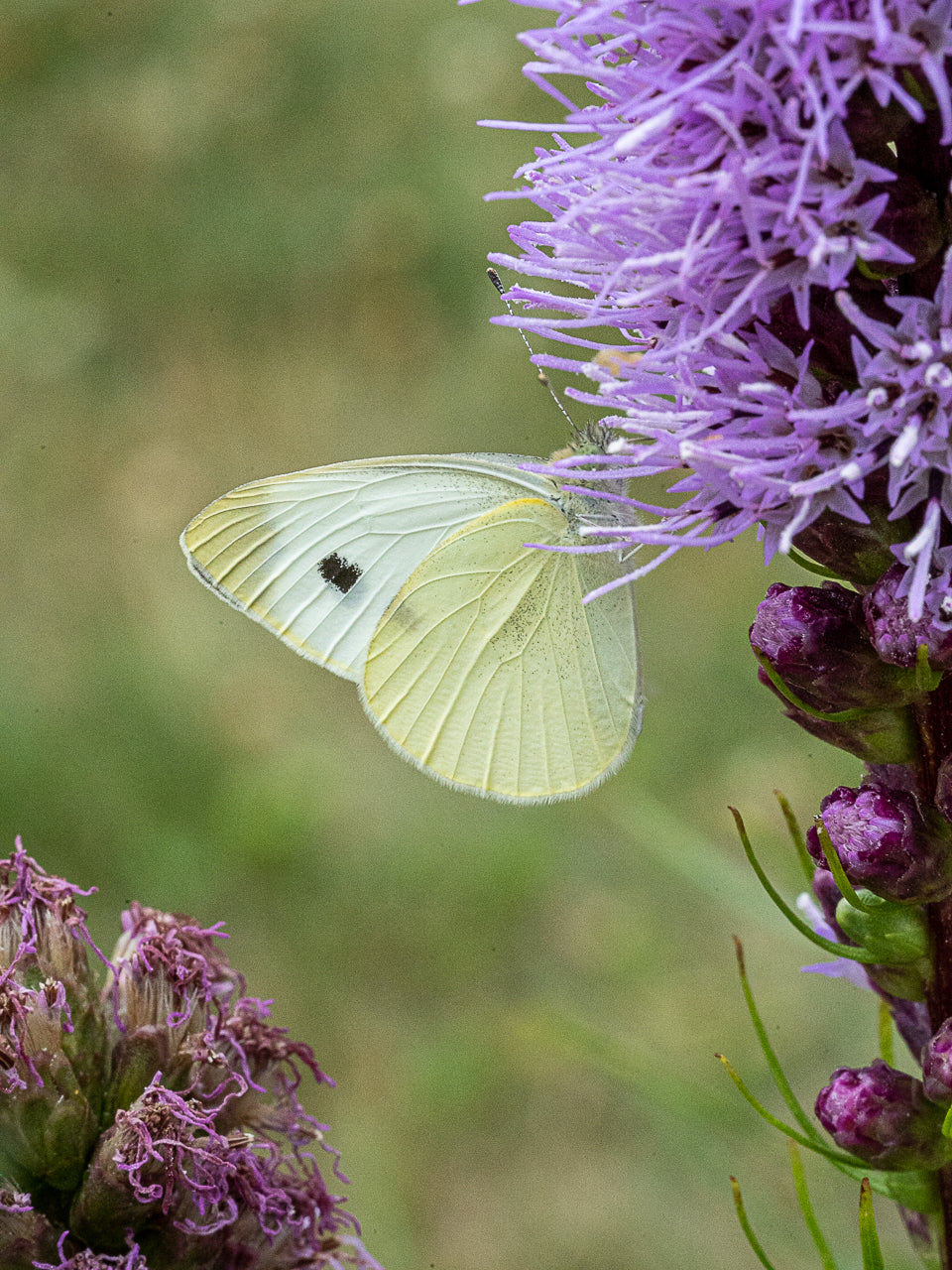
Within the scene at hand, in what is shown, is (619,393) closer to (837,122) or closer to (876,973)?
(837,122)

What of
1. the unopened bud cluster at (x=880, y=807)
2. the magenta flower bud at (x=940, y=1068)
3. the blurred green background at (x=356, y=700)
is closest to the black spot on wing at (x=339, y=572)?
the blurred green background at (x=356, y=700)

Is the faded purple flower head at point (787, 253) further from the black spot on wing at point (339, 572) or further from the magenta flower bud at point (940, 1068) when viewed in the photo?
the black spot on wing at point (339, 572)

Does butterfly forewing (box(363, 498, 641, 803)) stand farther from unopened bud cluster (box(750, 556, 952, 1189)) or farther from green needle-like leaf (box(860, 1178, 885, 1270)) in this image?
green needle-like leaf (box(860, 1178, 885, 1270))

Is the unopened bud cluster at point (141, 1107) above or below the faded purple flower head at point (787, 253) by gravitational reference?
below

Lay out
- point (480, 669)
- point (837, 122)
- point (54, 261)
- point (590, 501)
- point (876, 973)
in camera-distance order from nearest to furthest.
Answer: point (837, 122) < point (876, 973) < point (590, 501) < point (480, 669) < point (54, 261)

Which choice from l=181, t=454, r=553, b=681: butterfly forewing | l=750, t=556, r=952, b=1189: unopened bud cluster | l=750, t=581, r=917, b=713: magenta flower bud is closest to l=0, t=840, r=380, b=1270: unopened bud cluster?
l=750, t=556, r=952, b=1189: unopened bud cluster

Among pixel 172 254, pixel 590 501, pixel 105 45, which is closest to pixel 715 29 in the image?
pixel 590 501

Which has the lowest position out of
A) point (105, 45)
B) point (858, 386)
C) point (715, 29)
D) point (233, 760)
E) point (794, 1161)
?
point (233, 760)

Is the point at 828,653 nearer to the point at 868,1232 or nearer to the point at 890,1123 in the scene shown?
the point at 890,1123
